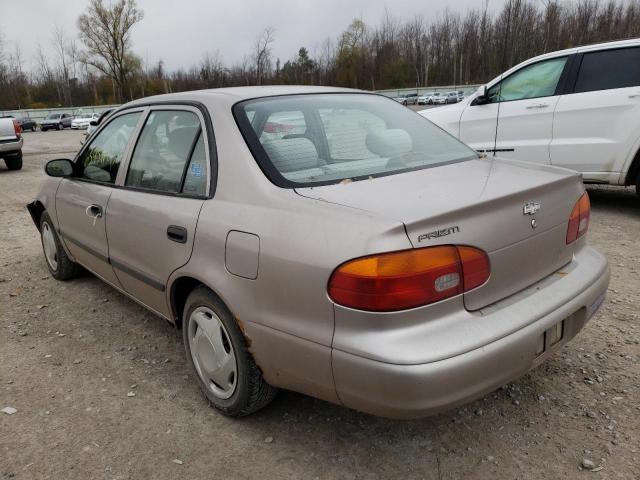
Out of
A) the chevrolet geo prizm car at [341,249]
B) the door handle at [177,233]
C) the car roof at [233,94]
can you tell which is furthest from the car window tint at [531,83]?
the door handle at [177,233]

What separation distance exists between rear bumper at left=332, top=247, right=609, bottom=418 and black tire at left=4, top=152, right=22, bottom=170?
13957mm

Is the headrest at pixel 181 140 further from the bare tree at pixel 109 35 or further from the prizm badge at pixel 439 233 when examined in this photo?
the bare tree at pixel 109 35

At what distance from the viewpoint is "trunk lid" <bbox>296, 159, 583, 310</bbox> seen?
1.91m

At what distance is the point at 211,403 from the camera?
264cm

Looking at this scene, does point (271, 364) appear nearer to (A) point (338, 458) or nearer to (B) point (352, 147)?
(A) point (338, 458)

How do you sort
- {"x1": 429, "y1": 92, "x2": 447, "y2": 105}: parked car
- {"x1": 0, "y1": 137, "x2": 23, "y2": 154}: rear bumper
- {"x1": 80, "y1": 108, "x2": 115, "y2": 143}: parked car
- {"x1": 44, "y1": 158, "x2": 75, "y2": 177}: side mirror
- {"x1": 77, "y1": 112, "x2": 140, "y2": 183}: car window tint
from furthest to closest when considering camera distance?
{"x1": 429, "y1": 92, "x2": 447, "y2": 105}: parked car, {"x1": 0, "y1": 137, "x2": 23, "y2": 154}: rear bumper, {"x1": 80, "y1": 108, "x2": 115, "y2": 143}: parked car, {"x1": 44, "y1": 158, "x2": 75, "y2": 177}: side mirror, {"x1": 77, "y1": 112, "x2": 140, "y2": 183}: car window tint

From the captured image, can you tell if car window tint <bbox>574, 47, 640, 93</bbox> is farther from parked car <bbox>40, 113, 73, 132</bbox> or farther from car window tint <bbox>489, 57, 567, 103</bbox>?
parked car <bbox>40, 113, 73, 132</bbox>

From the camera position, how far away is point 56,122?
43.8 m

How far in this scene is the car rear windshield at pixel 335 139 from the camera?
2391 mm

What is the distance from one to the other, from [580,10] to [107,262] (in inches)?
2572

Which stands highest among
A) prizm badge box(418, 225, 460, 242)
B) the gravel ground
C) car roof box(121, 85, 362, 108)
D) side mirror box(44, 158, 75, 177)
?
car roof box(121, 85, 362, 108)

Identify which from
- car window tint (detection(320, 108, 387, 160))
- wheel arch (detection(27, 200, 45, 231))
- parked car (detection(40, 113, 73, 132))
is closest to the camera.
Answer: car window tint (detection(320, 108, 387, 160))

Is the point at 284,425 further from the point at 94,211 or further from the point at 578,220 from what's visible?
the point at 94,211

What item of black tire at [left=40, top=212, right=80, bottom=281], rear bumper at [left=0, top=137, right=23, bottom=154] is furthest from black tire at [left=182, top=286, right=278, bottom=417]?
rear bumper at [left=0, top=137, right=23, bottom=154]
